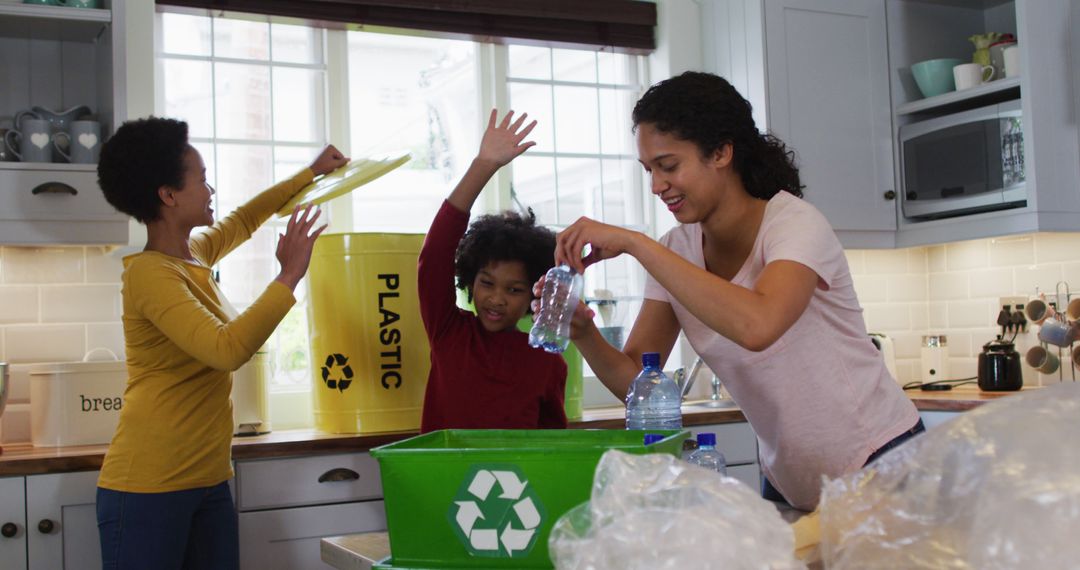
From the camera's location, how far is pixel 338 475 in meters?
2.72

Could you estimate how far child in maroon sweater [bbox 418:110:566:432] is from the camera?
218 centimetres

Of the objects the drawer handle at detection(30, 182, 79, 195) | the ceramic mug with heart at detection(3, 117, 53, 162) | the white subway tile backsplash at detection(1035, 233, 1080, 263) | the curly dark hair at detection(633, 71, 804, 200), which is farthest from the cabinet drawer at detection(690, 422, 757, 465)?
the ceramic mug with heart at detection(3, 117, 53, 162)

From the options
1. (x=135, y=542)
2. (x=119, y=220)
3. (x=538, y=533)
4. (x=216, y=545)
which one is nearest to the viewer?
(x=538, y=533)

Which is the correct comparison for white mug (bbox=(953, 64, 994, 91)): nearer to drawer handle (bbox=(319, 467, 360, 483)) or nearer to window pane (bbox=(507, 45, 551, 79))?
window pane (bbox=(507, 45, 551, 79))

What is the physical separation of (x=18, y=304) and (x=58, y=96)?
597 mm

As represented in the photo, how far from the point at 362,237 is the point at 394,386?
42 centimetres

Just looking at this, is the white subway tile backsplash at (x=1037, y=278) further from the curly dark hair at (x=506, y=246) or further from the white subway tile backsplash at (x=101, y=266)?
the white subway tile backsplash at (x=101, y=266)

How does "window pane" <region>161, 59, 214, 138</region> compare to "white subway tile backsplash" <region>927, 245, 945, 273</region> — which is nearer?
"window pane" <region>161, 59, 214, 138</region>

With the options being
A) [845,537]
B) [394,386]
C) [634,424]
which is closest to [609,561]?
[845,537]

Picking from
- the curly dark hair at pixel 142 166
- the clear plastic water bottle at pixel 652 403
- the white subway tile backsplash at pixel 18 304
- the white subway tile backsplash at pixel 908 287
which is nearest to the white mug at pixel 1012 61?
the white subway tile backsplash at pixel 908 287

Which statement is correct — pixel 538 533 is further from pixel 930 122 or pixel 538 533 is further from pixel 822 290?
pixel 930 122

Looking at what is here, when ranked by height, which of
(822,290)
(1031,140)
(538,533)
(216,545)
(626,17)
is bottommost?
(216,545)

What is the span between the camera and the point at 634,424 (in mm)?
1903

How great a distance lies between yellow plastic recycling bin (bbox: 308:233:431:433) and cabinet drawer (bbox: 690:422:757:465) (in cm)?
91
